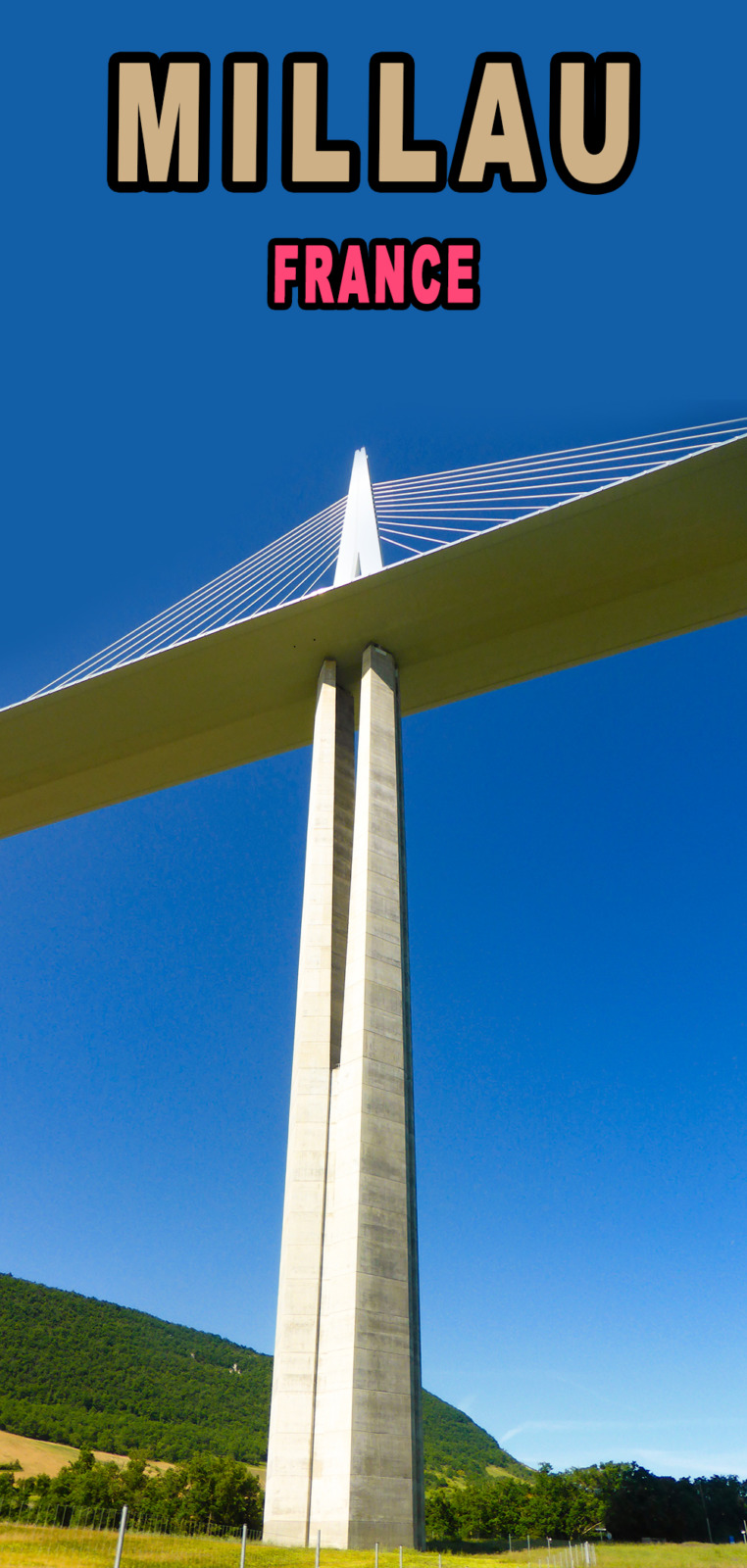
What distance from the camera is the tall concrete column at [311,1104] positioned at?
1399cm

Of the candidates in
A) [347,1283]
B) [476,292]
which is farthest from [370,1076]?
[476,292]

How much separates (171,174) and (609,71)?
5.30 meters

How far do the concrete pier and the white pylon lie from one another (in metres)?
4.55

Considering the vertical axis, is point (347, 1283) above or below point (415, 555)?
below

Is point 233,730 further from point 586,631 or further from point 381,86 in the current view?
point 381,86

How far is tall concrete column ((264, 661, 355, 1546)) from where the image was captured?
14.0 metres

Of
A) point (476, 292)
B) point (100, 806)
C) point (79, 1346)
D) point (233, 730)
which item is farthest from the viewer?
point (79, 1346)

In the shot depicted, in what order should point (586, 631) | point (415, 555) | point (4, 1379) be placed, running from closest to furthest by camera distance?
1. point (415, 555)
2. point (586, 631)
3. point (4, 1379)

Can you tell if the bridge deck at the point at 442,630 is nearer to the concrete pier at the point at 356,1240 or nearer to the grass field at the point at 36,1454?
the concrete pier at the point at 356,1240

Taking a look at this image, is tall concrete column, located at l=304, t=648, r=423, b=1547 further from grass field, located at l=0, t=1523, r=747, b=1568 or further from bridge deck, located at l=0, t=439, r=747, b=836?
bridge deck, located at l=0, t=439, r=747, b=836

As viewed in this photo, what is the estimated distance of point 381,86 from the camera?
36.0 feet

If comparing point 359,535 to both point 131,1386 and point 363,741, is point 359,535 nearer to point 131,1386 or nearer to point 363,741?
point 363,741

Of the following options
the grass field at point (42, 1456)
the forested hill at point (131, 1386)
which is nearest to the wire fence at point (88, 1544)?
the grass field at point (42, 1456)

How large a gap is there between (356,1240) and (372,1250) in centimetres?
33
